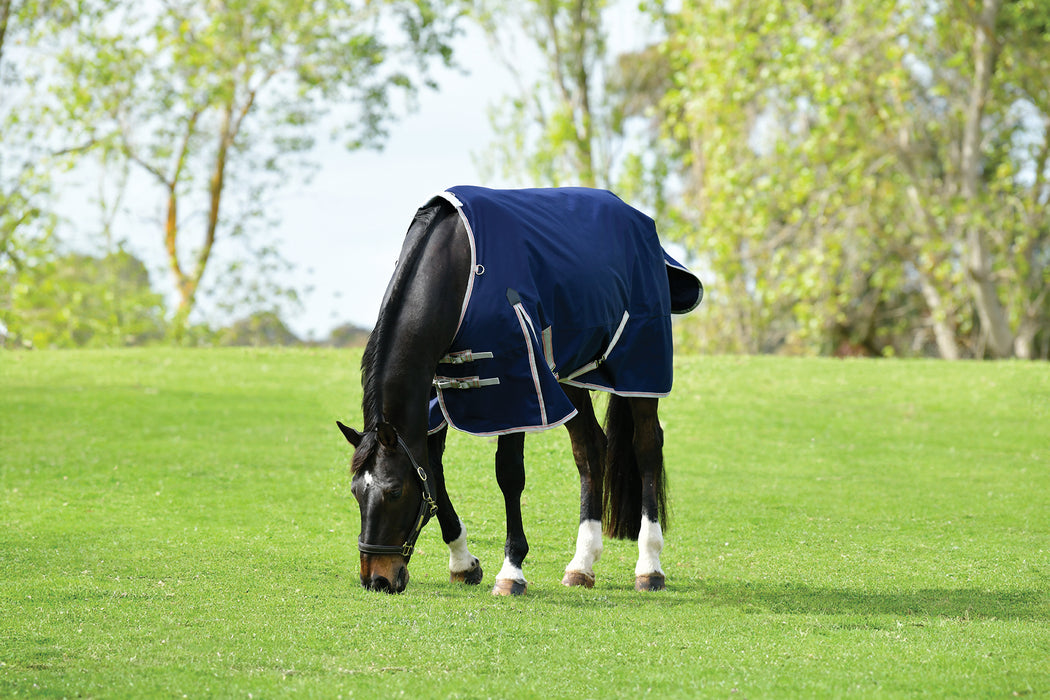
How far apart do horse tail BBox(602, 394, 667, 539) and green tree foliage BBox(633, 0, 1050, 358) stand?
35.7 ft

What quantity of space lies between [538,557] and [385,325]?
2.38 m

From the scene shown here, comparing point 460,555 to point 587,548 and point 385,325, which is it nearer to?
point 587,548

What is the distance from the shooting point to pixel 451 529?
5.55 metres

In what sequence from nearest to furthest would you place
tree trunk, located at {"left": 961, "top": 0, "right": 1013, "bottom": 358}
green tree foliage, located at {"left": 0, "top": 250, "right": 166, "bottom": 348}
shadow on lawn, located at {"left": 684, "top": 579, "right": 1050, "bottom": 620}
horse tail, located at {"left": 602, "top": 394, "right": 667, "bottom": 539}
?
shadow on lawn, located at {"left": 684, "top": 579, "right": 1050, "bottom": 620} < horse tail, located at {"left": 602, "top": 394, "right": 667, "bottom": 539} < tree trunk, located at {"left": 961, "top": 0, "right": 1013, "bottom": 358} < green tree foliage, located at {"left": 0, "top": 250, "right": 166, "bottom": 348}

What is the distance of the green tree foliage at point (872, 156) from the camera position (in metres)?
17.3

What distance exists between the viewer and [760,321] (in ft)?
74.5

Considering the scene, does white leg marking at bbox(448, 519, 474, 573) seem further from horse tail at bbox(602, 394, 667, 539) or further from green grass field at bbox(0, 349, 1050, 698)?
horse tail at bbox(602, 394, 667, 539)

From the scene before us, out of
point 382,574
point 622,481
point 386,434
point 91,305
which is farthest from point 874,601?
point 91,305

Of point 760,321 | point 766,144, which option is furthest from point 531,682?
point 766,144

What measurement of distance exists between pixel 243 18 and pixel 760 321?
14.1m

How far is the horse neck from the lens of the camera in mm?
4758

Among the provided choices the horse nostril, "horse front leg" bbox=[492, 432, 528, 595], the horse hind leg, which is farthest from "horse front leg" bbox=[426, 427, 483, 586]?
the horse hind leg

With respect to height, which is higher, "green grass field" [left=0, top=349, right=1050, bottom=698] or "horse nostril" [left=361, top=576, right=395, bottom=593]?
"horse nostril" [left=361, top=576, right=395, bottom=593]

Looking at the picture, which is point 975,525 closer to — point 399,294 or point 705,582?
point 705,582
